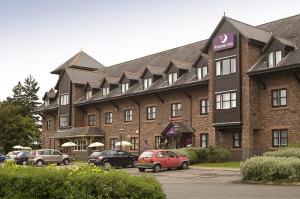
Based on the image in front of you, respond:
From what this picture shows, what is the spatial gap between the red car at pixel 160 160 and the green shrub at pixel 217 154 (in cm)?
375

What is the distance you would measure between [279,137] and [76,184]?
1060 inches

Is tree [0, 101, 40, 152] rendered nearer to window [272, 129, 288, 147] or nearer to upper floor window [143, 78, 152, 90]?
upper floor window [143, 78, 152, 90]

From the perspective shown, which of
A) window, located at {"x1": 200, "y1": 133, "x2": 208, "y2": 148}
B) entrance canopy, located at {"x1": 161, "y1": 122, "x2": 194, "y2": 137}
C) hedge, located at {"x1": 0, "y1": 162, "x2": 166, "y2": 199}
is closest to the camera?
hedge, located at {"x1": 0, "y1": 162, "x2": 166, "y2": 199}

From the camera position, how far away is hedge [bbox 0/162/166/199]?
36.9 feet

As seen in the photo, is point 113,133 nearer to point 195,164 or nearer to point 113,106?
point 113,106

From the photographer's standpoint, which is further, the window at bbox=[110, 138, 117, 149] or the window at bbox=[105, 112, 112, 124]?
the window at bbox=[105, 112, 112, 124]

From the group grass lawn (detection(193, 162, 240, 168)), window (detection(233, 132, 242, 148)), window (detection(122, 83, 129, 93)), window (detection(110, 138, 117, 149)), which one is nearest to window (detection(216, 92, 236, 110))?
window (detection(233, 132, 242, 148))

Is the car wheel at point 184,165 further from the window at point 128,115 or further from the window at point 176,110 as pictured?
the window at point 128,115

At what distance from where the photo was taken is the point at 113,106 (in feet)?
172

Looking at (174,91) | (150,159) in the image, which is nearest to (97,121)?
(174,91)

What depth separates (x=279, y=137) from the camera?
35.9 m

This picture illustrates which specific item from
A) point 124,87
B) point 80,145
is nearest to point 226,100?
point 124,87

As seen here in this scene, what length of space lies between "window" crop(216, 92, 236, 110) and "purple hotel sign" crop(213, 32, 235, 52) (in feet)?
11.9

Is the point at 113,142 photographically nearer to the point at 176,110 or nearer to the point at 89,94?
the point at 89,94
